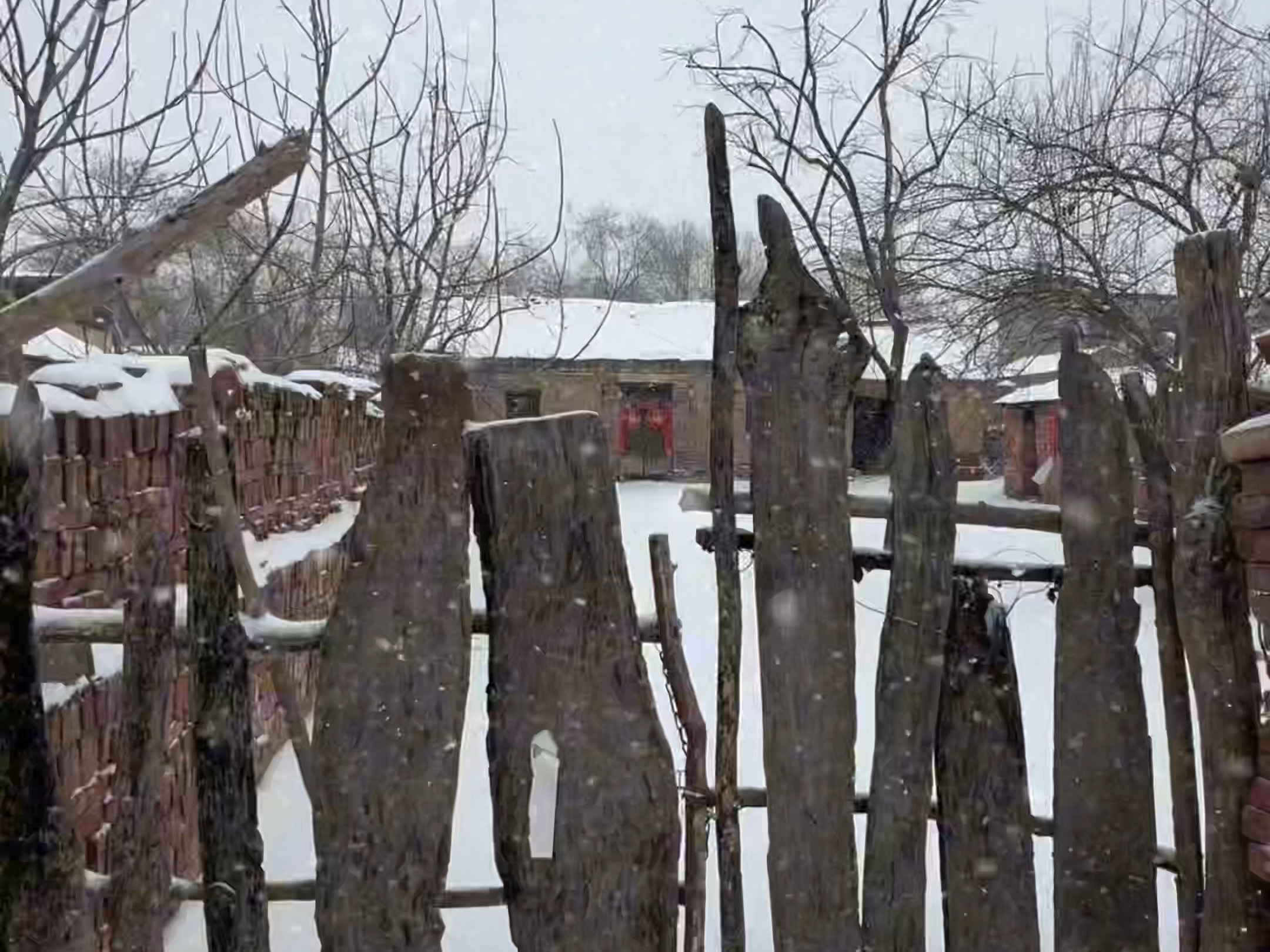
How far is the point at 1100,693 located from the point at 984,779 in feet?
0.87

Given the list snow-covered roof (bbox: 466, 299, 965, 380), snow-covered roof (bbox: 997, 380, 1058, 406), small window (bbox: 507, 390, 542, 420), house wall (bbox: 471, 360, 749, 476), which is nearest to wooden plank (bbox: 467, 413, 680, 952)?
small window (bbox: 507, 390, 542, 420)

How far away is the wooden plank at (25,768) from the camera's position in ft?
5.49

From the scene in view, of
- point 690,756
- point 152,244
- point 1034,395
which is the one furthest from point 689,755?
point 1034,395

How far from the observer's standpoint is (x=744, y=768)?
15.8 feet

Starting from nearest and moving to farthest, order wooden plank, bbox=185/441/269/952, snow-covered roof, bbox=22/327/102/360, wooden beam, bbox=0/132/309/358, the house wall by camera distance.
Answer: wooden beam, bbox=0/132/309/358 → wooden plank, bbox=185/441/269/952 → snow-covered roof, bbox=22/327/102/360 → the house wall

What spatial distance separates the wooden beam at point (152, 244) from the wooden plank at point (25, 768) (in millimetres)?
225

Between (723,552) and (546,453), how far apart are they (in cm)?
38

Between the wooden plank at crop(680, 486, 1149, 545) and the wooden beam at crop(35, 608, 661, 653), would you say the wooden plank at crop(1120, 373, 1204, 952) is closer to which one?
the wooden plank at crop(680, 486, 1149, 545)

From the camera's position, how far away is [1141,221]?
8.70 m

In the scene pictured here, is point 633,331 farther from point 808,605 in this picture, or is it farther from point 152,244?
point 152,244

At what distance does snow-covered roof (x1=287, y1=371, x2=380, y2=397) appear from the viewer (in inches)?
251

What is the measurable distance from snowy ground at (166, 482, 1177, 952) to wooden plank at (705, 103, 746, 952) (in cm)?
41

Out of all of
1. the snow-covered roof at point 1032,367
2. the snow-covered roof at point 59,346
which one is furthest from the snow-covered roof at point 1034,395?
the snow-covered roof at point 59,346

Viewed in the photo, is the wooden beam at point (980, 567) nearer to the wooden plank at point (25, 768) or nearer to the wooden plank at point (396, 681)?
the wooden plank at point (396, 681)
